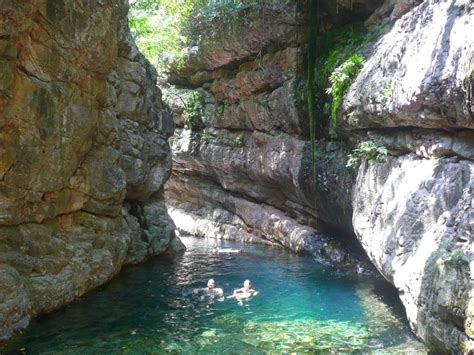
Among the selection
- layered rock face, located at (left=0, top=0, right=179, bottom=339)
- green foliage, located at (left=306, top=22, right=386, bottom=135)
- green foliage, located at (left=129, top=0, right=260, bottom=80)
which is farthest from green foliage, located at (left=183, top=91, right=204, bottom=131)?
layered rock face, located at (left=0, top=0, right=179, bottom=339)

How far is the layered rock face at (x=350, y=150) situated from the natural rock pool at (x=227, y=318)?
4.87 ft

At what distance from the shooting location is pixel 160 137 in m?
18.7

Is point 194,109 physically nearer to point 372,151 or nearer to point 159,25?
point 159,25

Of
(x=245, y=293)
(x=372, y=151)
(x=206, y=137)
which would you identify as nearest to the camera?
(x=372, y=151)

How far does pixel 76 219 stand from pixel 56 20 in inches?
201

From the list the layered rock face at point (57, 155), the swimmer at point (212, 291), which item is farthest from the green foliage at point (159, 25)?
the swimmer at point (212, 291)

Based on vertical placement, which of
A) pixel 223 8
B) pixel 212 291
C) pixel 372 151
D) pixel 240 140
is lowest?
pixel 212 291

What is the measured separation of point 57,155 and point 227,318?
5690 millimetres

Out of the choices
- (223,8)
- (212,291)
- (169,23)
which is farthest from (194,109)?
(212,291)

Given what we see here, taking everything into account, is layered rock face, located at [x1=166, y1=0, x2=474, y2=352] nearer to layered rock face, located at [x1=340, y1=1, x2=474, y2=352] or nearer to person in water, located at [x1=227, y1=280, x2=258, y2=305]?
layered rock face, located at [x1=340, y1=1, x2=474, y2=352]

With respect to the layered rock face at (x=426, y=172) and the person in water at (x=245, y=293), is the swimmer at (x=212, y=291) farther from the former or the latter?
the layered rock face at (x=426, y=172)

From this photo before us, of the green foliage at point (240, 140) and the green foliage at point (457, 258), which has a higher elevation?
the green foliage at point (240, 140)

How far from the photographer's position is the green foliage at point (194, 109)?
81.7ft

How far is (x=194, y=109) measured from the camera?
990 inches
